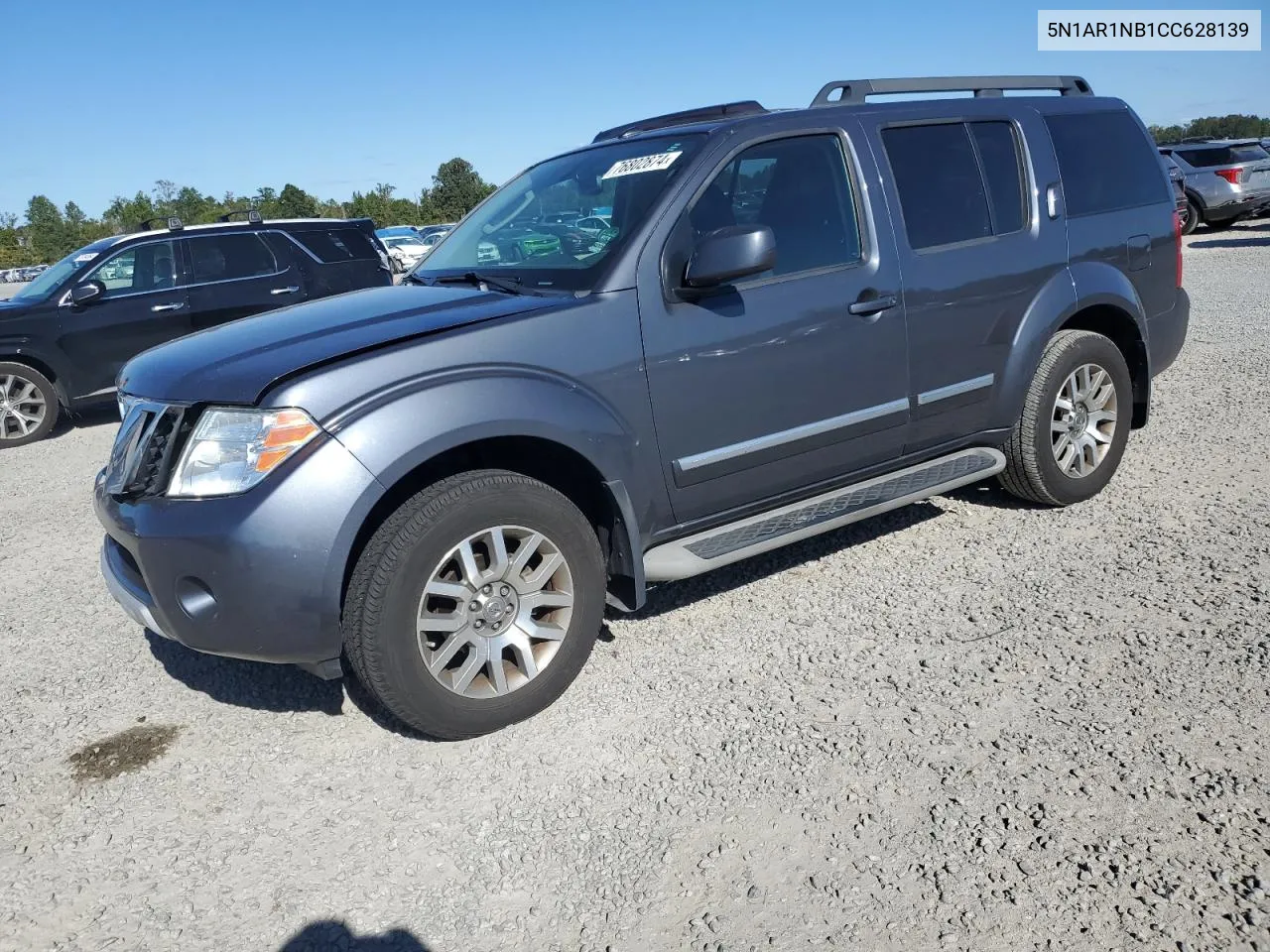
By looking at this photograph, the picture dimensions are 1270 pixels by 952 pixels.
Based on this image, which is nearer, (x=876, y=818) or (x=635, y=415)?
(x=876, y=818)

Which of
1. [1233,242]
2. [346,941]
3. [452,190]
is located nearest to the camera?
[346,941]

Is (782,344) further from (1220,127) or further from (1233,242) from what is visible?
(1220,127)

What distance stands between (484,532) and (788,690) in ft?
3.85

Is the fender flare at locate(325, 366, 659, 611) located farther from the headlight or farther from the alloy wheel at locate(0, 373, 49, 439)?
the alloy wheel at locate(0, 373, 49, 439)

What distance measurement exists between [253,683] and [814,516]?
2.24 m

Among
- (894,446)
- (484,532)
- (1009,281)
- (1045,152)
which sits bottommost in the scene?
(894,446)

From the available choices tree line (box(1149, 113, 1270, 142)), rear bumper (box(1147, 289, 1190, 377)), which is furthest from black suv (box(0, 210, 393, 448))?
tree line (box(1149, 113, 1270, 142))

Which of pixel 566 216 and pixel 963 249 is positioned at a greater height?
pixel 566 216

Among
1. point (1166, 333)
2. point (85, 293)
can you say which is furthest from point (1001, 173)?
point (85, 293)

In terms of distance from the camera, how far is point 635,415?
3395mm

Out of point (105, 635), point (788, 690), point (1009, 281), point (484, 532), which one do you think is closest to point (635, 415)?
point (484, 532)

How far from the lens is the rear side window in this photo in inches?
392

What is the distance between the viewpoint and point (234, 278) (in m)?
9.55

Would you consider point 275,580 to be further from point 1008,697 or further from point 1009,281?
point 1009,281
